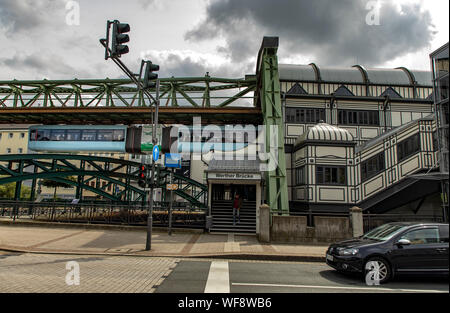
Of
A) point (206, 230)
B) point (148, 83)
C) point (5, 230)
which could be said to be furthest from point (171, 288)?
point (5, 230)

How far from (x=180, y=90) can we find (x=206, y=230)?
1662 cm

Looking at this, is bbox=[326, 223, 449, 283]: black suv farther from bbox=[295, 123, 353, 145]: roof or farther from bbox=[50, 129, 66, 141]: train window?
bbox=[50, 129, 66, 141]: train window

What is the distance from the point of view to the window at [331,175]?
1761cm

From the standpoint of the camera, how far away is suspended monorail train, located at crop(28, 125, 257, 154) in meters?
24.0

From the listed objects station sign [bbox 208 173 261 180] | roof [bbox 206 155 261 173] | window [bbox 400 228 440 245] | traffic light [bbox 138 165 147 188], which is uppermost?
roof [bbox 206 155 261 173]

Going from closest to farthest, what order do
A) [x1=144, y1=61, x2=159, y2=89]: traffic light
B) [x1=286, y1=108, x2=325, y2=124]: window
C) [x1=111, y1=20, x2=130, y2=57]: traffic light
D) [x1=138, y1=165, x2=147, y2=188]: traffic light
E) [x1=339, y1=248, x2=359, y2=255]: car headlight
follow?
[x1=111, y1=20, x2=130, y2=57]: traffic light < [x1=339, y1=248, x2=359, y2=255]: car headlight < [x1=144, y1=61, x2=159, y2=89]: traffic light < [x1=138, y1=165, x2=147, y2=188]: traffic light < [x1=286, y1=108, x2=325, y2=124]: window

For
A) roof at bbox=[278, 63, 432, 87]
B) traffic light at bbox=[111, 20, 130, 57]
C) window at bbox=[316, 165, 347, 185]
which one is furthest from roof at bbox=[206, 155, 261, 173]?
traffic light at bbox=[111, 20, 130, 57]

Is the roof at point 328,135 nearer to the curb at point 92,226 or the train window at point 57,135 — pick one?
the curb at point 92,226

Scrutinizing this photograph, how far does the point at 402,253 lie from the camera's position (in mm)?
7234

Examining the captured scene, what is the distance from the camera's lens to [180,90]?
94.1 feet

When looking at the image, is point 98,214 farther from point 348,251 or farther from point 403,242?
point 403,242

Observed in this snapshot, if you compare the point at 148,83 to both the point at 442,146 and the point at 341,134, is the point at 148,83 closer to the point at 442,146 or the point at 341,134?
the point at 442,146

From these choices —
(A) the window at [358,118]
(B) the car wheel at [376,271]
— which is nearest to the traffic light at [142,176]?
(B) the car wheel at [376,271]

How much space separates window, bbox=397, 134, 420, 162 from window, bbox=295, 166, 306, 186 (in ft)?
18.6
